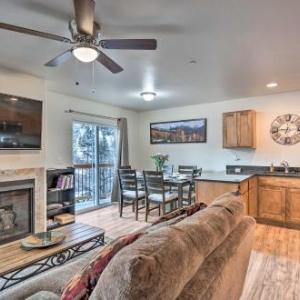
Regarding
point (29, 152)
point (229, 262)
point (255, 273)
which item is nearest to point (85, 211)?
point (29, 152)

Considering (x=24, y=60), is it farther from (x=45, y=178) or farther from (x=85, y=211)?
(x=85, y=211)

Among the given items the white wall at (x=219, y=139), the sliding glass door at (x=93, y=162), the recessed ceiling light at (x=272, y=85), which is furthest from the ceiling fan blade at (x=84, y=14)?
the white wall at (x=219, y=139)

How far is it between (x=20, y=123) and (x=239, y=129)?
391cm

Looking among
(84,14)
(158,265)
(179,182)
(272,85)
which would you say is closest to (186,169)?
(179,182)

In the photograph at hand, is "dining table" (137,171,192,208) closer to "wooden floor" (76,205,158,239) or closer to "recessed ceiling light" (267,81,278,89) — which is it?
"wooden floor" (76,205,158,239)

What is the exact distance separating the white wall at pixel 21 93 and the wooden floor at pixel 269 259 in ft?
5.15

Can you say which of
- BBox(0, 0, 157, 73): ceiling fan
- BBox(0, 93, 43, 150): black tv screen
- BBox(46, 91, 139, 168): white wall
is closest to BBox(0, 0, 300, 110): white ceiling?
BBox(0, 0, 157, 73): ceiling fan

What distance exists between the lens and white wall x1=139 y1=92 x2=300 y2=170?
15.3 feet

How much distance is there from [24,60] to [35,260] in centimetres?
235

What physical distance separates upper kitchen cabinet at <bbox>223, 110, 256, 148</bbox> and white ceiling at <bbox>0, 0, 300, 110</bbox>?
1.82 feet

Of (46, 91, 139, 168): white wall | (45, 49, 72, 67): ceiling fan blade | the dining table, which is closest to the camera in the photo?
(45, 49, 72, 67): ceiling fan blade

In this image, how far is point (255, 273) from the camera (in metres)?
2.58

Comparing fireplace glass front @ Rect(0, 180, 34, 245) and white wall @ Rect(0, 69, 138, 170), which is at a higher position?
white wall @ Rect(0, 69, 138, 170)

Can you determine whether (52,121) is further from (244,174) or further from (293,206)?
(293,206)
